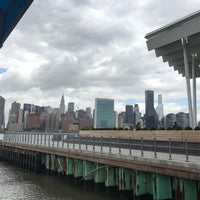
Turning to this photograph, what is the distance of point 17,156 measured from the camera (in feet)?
113

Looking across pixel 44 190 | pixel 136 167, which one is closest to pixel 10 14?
pixel 136 167

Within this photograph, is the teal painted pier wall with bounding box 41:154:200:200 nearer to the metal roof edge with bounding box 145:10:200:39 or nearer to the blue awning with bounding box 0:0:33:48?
the blue awning with bounding box 0:0:33:48

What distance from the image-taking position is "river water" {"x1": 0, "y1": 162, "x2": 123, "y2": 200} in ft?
55.5

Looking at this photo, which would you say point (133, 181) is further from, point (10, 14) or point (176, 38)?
point (176, 38)

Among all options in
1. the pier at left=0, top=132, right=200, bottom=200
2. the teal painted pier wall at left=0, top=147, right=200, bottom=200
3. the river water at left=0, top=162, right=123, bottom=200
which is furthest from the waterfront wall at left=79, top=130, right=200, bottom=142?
the river water at left=0, top=162, right=123, bottom=200

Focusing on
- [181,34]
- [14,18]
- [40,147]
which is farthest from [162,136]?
[14,18]

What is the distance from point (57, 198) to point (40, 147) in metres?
12.4

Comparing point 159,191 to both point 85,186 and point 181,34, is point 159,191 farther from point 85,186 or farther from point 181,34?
point 181,34

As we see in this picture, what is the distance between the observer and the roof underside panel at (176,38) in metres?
26.1

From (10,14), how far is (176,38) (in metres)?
26.0

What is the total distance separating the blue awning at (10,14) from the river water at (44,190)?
46.5ft

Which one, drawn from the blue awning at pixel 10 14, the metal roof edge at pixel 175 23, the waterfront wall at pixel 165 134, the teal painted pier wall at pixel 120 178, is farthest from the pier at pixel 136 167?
the metal roof edge at pixel 175 23

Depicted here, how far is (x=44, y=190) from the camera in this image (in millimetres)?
19266

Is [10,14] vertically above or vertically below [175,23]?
below
